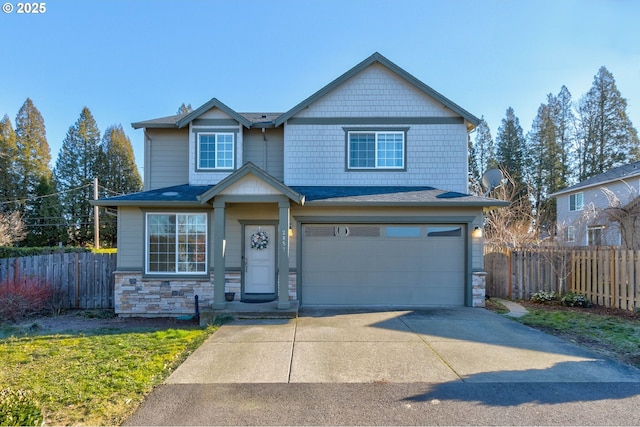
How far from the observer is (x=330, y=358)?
527 cm

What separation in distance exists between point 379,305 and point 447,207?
324cm

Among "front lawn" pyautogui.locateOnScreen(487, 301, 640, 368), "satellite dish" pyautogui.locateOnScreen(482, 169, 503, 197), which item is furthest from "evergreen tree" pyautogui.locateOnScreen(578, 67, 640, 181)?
"front lawn" pyautogui.locateOnScreen(487, 301, 640, 368)

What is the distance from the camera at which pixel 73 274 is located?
9844mm

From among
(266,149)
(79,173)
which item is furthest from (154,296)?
(79,173)

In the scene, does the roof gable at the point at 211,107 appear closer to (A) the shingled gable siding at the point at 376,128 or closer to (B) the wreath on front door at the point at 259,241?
(A) the shingled gable siding at the point at 376,128

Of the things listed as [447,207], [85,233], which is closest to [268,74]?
[447,207]

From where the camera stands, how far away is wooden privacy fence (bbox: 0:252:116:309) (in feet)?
31.9

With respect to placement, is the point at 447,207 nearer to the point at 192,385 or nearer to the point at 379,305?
the point at 379,305

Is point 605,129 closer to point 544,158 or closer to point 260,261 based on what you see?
point 544,158

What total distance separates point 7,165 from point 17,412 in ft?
107

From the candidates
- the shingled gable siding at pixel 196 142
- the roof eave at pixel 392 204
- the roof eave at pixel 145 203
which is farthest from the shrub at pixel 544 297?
the roof eave at pixel 145 203

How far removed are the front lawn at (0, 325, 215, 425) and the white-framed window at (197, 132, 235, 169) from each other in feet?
17.0

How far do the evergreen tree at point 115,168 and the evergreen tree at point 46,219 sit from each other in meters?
3.26

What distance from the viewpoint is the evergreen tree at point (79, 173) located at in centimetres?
2925
